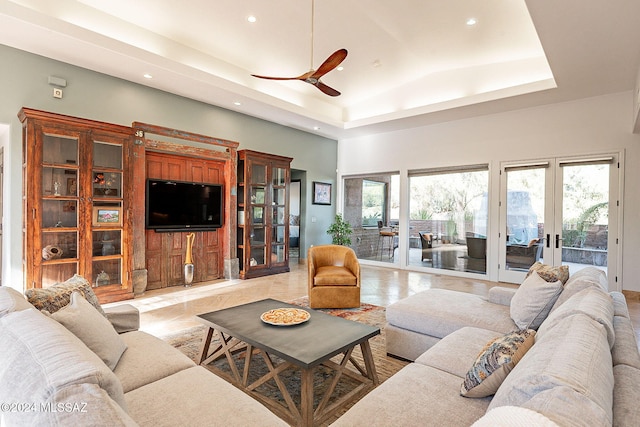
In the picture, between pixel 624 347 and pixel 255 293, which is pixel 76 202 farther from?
pixel 624 347

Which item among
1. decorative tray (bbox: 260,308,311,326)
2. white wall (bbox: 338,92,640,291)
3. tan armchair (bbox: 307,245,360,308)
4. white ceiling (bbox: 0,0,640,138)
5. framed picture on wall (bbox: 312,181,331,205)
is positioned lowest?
tan armchair (bbox: 307,245,360,308)

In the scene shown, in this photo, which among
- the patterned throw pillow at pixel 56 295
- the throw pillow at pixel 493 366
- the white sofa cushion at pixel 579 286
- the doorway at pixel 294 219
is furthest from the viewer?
the doorway at pixel 294 219

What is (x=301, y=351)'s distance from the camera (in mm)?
2012

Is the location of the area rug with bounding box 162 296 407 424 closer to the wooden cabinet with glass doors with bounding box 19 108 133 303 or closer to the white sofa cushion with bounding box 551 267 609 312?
the white sofa cushion with bounding box 551 267 609 312

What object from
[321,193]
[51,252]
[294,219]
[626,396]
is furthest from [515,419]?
[294,219]

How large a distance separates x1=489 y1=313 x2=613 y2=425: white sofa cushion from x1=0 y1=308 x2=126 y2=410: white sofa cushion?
1182mm

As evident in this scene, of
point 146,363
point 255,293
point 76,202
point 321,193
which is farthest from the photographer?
point 321,193

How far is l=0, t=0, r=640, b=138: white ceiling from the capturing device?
3533 mm

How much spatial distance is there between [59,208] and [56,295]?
280 cm

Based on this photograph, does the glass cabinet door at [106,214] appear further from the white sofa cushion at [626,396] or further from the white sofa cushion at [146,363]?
the white sofa cushion at [626,396]

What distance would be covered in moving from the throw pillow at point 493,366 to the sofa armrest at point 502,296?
5.04 feet

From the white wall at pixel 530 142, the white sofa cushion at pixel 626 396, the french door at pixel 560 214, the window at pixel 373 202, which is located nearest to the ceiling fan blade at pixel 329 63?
the white sofa cushion at pixel 626 396

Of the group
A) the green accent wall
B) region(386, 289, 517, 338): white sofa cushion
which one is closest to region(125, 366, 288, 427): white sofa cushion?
region(386, 289, 517, 338): white sofa cushion

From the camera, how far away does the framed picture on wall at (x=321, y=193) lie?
7.92m
